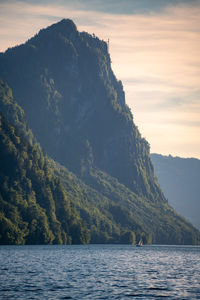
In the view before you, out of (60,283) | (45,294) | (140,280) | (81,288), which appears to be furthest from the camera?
(140,280)

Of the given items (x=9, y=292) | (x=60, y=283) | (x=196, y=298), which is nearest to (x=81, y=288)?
(x=60, y=283)

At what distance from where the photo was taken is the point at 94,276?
4186 inches

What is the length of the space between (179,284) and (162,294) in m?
15.1

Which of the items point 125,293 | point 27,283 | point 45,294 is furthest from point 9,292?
point 125,293

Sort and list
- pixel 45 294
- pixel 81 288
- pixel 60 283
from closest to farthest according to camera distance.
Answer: pixel 45 294 → pixel 81 288 → pixel 60 283

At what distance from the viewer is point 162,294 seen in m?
81.1

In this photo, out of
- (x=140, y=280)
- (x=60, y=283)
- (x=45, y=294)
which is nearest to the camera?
(x=45, y=294)

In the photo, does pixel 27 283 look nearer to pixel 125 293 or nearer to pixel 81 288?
pixel 81 288

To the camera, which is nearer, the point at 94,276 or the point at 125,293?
the point at 125,293

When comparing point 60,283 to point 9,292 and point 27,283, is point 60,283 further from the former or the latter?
point 9,292

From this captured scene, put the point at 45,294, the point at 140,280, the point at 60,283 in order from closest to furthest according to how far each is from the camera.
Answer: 1. the point at 45,294
2. the point at 60,283
3. the point at 140,280

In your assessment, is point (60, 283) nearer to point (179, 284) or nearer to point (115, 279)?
point (115, 279)

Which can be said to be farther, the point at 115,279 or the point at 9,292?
the point at 115,279

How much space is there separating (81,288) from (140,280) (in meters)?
18.1
